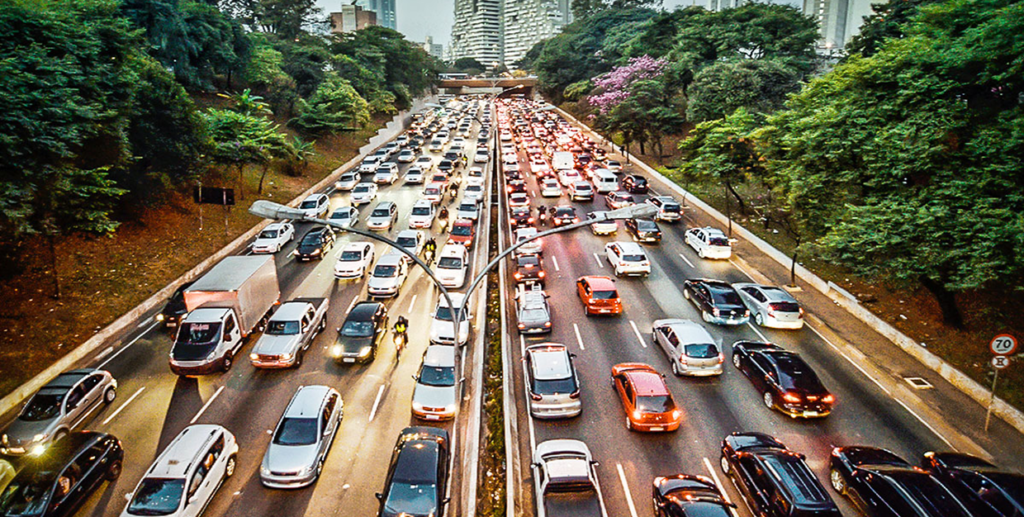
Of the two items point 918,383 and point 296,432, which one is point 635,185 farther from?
point 296,432

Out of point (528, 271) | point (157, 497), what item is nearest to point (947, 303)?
point (528, 271)

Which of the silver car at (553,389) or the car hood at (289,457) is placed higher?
the silver car at (553,389)

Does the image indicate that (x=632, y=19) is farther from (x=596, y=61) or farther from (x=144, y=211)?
(x=144, y=211)

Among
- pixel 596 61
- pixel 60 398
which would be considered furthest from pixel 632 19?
pixel 60 398

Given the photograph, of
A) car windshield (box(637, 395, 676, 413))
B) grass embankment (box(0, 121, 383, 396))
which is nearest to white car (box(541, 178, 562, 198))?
grass embankment (box(0, 121, 383, 396))

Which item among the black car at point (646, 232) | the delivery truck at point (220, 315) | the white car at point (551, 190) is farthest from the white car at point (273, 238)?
the black car at point (646, 232)

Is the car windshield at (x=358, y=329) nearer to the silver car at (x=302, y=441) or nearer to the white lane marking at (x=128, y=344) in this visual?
the silver car at (x=302, y=441)
